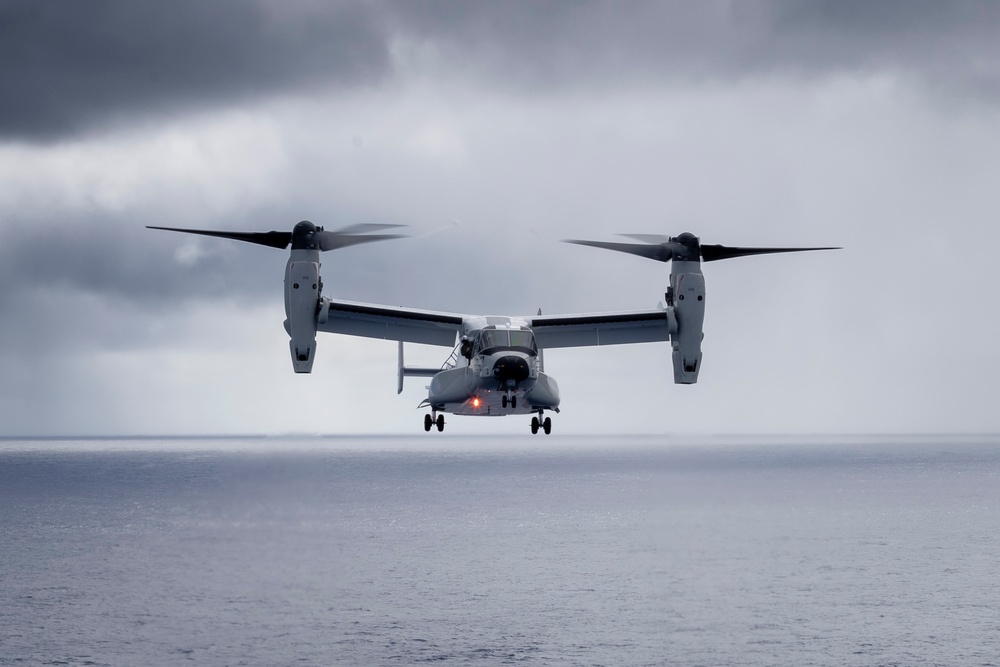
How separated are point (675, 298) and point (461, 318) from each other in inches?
424

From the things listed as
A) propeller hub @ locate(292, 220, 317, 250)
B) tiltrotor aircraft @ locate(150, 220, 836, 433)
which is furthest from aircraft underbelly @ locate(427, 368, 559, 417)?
propeller hub @ locate(292, 220, 317, 250)

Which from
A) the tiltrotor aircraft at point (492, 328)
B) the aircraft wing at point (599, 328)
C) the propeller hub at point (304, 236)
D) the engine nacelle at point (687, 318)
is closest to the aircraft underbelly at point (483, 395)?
the tiltrotor aircraft at point (492, 328)

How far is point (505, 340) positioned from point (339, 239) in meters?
7.96

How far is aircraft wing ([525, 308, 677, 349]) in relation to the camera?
3748cm

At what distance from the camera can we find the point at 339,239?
30625 mm

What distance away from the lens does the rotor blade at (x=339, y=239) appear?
3000 centimetres

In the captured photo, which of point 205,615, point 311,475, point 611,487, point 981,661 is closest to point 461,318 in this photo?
point 311,475

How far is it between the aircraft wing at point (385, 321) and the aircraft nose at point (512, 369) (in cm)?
459

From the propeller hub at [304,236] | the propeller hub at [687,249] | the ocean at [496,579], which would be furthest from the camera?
the ocean at [496,579]

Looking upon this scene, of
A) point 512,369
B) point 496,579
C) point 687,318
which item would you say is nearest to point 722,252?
point 687,318

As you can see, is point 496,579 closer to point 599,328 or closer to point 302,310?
point 599,328

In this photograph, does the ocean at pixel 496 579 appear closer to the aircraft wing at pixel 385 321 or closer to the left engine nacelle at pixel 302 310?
the aircraft wing at pixel 385 321

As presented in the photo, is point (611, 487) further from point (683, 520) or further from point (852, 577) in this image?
Result: point (852, 577)

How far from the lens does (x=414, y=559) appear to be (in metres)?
94.4
